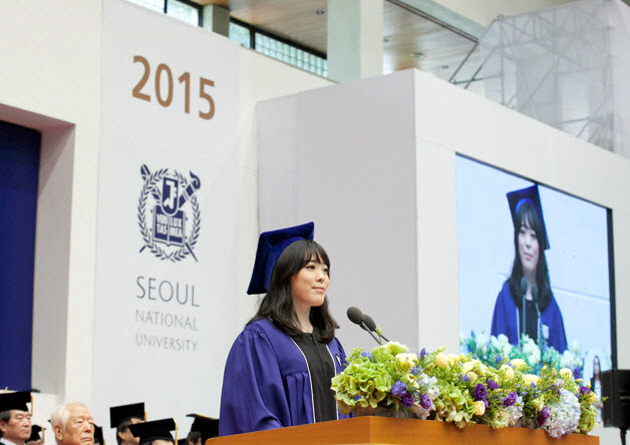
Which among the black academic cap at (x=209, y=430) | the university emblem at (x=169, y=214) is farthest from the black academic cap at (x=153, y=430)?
the university emblem at (x=169, y=214)

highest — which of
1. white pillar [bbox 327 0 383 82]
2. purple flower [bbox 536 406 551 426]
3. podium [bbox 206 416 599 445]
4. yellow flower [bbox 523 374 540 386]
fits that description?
white pillar [bbox 327 0 383 82]

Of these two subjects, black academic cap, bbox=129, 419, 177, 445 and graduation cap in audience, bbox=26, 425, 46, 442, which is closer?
black academic cap, bbox=129, 419, 177, 445

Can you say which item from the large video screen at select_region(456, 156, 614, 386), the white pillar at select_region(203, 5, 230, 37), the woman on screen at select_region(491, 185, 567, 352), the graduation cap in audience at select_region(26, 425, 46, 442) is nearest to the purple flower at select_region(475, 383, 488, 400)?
the graduation cap in audience at select_region(26, 425, 46, 442)

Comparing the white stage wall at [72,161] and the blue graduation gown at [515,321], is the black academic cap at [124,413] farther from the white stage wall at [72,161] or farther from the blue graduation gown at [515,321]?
the blue graduation gown at [515,321]

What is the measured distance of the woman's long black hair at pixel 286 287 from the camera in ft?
13.3

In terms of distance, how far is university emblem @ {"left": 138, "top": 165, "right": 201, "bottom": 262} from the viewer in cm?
880

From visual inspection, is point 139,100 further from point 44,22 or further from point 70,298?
point 70,298

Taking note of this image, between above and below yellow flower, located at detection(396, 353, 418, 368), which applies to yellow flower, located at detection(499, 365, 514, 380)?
below

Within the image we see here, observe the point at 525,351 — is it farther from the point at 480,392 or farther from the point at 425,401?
the point at 425,401

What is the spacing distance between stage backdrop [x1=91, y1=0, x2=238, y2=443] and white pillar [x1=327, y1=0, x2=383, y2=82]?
2152 mm

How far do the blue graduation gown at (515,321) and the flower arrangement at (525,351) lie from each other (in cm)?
7

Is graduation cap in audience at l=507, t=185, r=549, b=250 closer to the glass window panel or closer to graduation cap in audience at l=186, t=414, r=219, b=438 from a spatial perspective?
graduation cap in audience at l=186, t=414, r=219, b=438

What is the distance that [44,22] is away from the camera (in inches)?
323

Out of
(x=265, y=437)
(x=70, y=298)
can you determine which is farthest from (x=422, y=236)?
(x=265, y=437)
